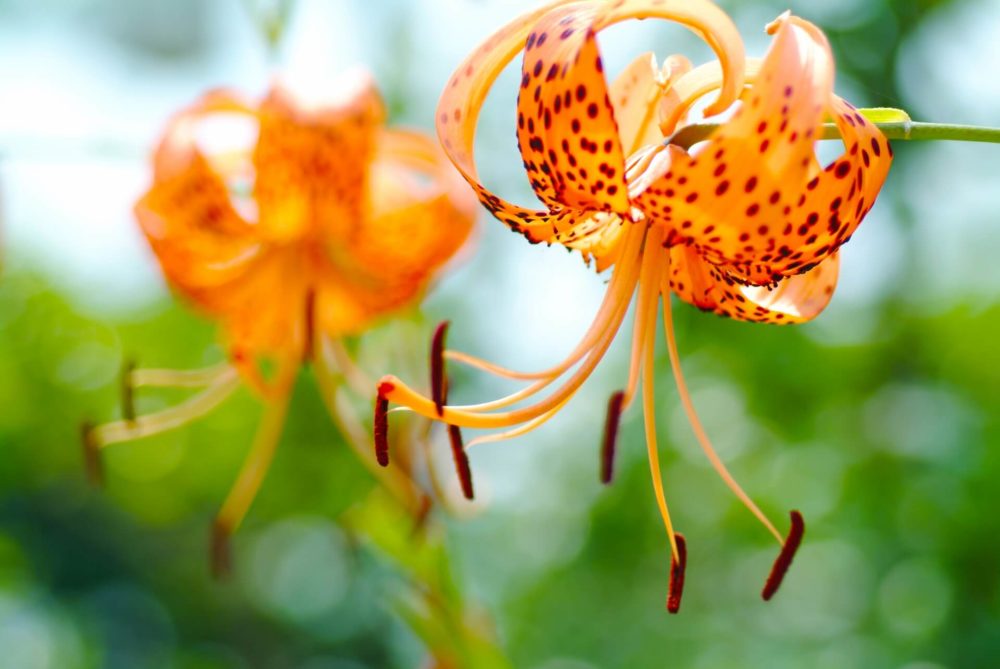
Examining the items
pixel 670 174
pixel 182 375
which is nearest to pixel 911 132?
pixel 670 174

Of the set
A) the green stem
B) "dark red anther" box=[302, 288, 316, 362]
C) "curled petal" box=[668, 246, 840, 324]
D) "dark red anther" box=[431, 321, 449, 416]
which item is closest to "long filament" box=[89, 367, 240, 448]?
"dark red anther" box=[302, 288, 316, 362]

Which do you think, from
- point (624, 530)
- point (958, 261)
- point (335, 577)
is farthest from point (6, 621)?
point (958, 261)

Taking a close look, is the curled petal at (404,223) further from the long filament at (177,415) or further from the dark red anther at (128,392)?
the dark red anther at (128,392)

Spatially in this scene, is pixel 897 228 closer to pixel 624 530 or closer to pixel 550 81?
pixel 624 530

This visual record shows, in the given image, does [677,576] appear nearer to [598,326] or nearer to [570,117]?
[598,326]

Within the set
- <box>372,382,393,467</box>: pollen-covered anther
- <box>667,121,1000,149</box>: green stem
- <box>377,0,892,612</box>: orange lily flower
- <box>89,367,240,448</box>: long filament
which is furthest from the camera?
<box>89,367,240,448</box>: long filament

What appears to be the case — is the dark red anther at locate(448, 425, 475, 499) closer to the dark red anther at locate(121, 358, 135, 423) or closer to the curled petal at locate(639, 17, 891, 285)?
the curled petal at locate(639, 17, 891, 285)

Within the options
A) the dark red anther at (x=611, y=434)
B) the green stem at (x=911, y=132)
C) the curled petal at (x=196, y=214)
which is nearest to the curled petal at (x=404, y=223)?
the curled petal at (x=196, y=214)
